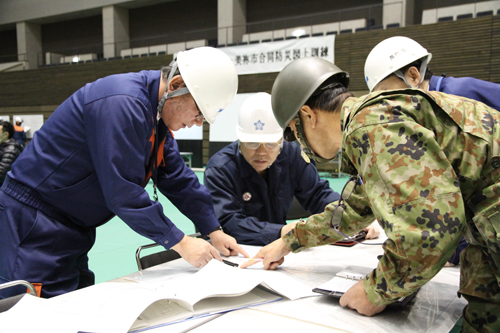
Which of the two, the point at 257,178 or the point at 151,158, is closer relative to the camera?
the point at 151,158

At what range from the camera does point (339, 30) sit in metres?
10.9

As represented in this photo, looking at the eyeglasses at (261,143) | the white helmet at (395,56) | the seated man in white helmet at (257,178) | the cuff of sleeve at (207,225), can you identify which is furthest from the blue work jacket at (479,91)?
the cuff of sleeve at (207,225)

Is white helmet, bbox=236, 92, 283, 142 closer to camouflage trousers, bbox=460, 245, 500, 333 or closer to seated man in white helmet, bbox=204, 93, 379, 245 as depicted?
seated man in white helmet, bbox=204, 93, 379, 245

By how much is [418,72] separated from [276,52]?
9020mm

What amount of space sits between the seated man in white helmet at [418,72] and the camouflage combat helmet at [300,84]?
103 cm

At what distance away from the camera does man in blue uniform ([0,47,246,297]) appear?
A: 57.4 inches

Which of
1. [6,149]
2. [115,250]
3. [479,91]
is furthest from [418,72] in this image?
[6,149]

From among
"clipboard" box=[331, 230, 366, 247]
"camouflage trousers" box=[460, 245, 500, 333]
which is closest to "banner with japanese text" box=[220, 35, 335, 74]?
"clipboard" box=[331, 230, 366, 247]

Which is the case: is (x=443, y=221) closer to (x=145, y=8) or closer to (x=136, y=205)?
(x=136, y=205)

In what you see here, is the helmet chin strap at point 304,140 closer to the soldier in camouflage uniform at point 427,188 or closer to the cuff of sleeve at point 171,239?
the soldier in camouflage uniform at point 427,188

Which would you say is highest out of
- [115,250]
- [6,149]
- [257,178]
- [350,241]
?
[257,178]

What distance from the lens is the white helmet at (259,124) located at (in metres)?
2.31

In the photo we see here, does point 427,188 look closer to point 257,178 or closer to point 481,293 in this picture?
point 481,293

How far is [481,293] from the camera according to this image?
1.06m
